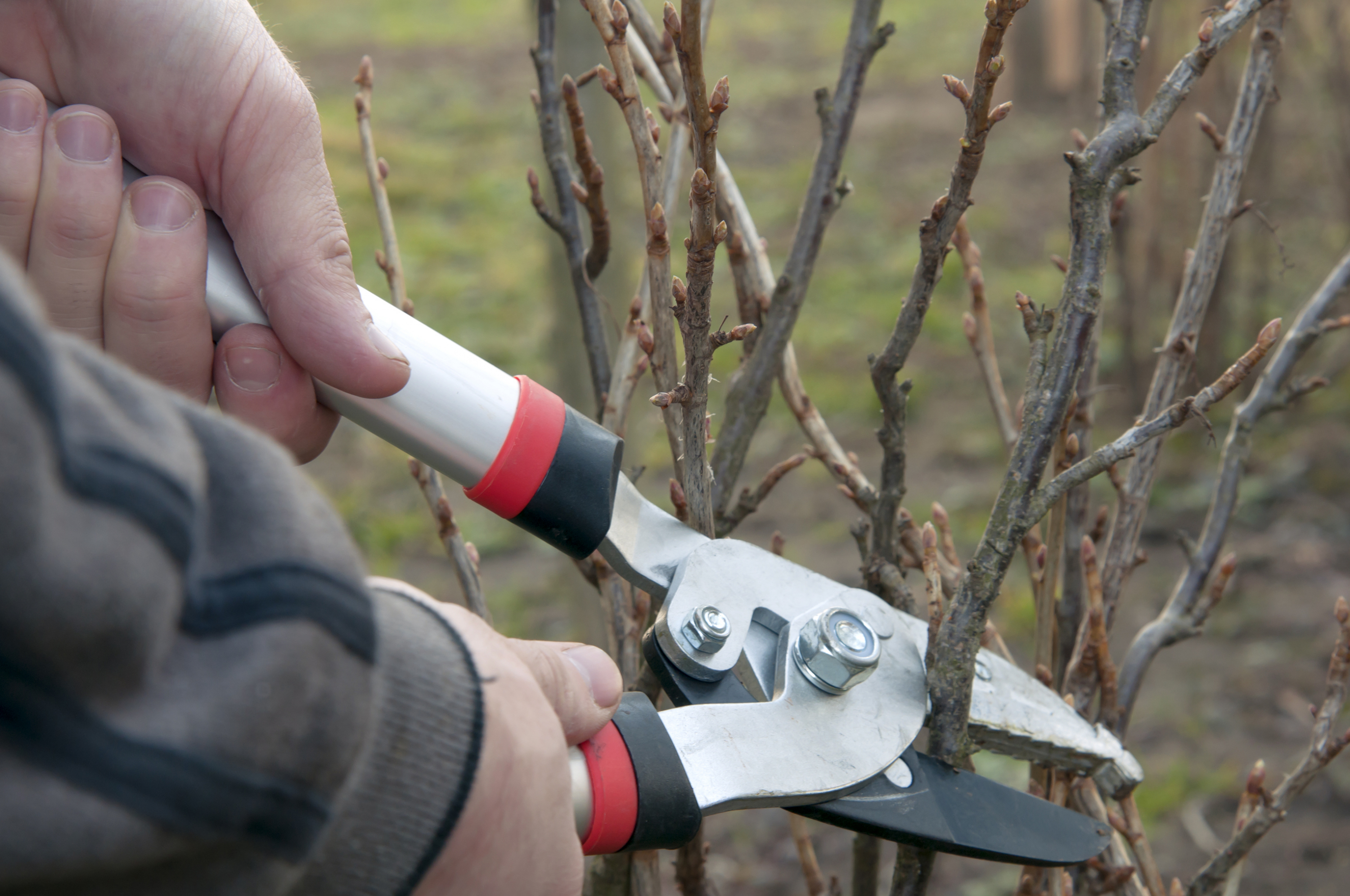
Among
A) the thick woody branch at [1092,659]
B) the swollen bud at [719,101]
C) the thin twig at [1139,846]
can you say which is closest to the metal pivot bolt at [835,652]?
the thick woody branch at [1092,659]

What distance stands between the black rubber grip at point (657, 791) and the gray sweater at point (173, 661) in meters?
0.29

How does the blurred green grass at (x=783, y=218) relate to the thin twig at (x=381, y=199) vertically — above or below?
above

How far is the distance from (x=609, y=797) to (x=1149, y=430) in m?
0.64

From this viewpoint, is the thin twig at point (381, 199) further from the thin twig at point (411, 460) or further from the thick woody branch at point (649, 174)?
the thick woody branch at point (649, 174)

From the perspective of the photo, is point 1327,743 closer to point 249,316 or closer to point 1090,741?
point 1090,741

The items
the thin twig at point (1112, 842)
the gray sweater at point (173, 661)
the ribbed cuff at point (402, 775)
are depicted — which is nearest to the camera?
the gray sweater at point (173, 661)

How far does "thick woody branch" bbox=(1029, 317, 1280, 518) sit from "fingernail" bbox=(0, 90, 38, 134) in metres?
1.25

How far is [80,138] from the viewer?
51.9 inches

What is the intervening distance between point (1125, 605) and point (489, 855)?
3199 millimetres

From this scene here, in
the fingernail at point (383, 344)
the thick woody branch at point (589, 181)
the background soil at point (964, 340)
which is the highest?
the background soil at point (964, 340)

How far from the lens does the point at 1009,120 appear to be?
8375 mm

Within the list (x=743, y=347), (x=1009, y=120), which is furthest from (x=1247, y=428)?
(x=1009, y=120)

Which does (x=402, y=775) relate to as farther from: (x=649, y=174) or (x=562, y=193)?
(x=562, y=193)

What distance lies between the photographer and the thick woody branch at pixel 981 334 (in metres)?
1.54
